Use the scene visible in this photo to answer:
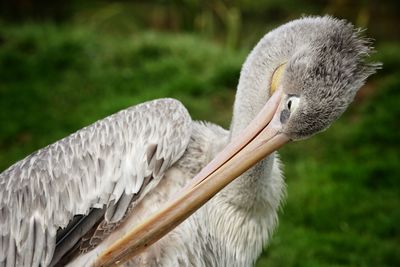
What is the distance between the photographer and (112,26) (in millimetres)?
10453

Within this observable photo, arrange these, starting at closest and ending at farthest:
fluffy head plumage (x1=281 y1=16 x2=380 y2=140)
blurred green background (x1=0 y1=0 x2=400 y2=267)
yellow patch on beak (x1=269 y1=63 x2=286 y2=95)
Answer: fluffy head plumage (x1=281 y1=16 x2=380 y2=140) → yellow patch on beak (x1=269 y1=63 x2=286 y2=95) → blurred green background (x1=0 y1=0 x2=400 y2=267)

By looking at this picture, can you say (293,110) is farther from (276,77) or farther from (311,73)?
(276,77)

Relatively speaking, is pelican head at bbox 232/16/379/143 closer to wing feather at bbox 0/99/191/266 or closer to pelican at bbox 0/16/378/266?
pelican at bbox 0/16/378/266

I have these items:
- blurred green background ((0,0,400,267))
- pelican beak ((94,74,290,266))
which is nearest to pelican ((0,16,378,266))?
pelican beak ((94,74,290,266))

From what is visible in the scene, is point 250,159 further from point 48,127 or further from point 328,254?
point 48,127

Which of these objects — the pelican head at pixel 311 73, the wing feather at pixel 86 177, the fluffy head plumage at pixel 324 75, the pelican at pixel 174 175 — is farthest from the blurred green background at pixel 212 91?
the fluffy head plumage at pixel 324 75

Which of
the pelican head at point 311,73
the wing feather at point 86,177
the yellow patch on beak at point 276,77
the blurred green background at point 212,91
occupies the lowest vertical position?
the blurred green background at point 212,91

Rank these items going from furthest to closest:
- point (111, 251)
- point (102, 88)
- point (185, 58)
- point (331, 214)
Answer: point (185, 58)
point (102, 88)
point (331, 214)
point (111, 251)

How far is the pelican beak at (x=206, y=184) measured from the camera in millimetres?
2730

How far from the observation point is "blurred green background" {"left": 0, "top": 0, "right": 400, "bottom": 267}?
18.3 feet

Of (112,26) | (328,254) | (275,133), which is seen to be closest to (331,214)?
(328,254)

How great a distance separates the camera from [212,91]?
7828mm

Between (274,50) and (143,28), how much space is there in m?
7.88

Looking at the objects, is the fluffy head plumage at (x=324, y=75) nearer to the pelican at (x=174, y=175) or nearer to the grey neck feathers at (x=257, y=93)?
the pelican at (x=174, y=175)
